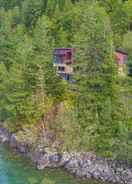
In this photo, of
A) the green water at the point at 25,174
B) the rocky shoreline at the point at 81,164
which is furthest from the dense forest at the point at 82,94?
the green water at the point at 25,174

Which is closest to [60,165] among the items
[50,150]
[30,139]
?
[50,150]

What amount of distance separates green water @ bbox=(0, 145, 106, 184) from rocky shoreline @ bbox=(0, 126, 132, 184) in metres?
0.70

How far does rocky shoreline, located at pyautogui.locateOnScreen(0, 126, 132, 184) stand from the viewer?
36.5 meters

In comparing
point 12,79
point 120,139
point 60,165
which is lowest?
point 60,165

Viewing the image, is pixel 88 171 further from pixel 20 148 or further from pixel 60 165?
pixel 20 148

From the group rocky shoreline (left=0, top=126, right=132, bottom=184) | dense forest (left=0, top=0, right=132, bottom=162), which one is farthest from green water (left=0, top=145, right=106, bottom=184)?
dense forest (left=0, top=0, right=132, bottom=162)

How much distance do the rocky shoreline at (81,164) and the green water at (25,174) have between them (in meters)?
0.70

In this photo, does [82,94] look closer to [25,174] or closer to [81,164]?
[81,164]

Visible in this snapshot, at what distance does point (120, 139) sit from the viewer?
36.8 metres

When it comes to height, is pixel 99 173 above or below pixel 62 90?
below

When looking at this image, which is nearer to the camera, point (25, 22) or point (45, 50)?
point (45, 50)

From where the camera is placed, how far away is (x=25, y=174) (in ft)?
127

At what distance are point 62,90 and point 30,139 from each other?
6390 mm

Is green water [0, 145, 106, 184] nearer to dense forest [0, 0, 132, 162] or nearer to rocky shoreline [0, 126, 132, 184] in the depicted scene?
rocky shoreline [0, 126, 132, 184]
